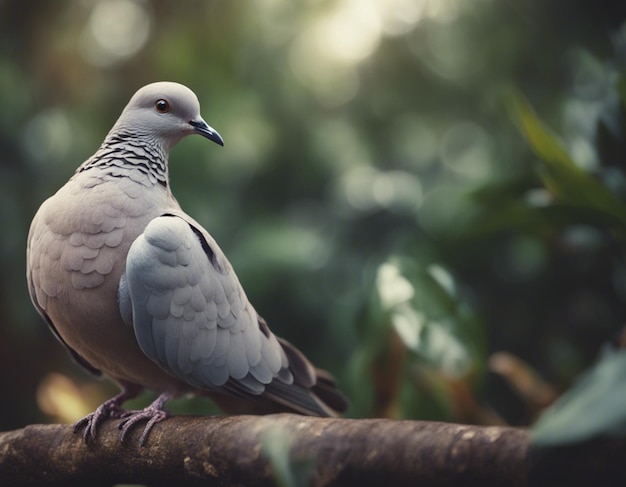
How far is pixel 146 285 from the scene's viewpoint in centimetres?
175

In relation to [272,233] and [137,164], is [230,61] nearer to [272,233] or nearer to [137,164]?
[272,233]

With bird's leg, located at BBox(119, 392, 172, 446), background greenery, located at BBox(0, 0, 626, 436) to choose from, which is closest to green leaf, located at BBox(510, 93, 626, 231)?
background greenery, located at BBox(0, 0, 626, 436)

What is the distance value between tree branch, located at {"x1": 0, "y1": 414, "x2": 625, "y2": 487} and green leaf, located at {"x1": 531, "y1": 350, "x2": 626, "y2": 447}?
0.13 meters

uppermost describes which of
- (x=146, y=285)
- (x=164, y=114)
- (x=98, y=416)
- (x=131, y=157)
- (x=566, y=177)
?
(x=164, y=114)

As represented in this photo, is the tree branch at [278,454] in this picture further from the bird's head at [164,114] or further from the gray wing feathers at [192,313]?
the bird's head at [164,114]

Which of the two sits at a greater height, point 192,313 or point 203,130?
point 203,130

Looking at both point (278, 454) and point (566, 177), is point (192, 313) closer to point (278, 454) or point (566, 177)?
point (278, 454)

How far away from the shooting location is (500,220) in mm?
2479

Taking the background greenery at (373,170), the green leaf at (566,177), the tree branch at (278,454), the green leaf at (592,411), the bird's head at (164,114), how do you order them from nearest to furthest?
the green leaf at (592,411)
the tree branch at (278,454)
the bird's head at (164,114)
the green leaf at (566,177)
the background greenery at (373,170)

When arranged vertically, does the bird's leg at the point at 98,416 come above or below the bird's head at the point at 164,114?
below

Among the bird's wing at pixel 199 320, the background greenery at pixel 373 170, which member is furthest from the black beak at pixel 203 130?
the background greenery at pixel 373 170

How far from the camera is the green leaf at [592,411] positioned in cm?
100

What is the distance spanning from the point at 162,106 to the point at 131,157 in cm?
16

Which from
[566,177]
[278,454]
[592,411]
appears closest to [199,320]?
[278,454]
